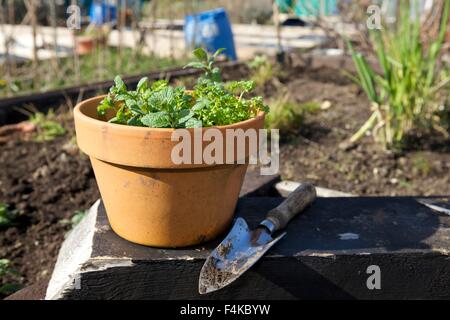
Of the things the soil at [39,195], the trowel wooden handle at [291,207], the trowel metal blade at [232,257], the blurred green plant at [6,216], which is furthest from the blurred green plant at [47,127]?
the trowel metal blade at [232,257]

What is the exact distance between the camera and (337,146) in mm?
3312

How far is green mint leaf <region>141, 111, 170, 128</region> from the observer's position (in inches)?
53.5

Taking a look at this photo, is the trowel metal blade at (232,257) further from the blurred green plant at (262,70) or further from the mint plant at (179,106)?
the blurred green plant at (262,70)

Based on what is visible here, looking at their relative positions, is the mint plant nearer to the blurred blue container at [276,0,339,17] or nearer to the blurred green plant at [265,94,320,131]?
the blurred green plant at [265,94,320,131]

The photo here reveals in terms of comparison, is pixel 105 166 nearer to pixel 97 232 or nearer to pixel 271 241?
pixel 97 232

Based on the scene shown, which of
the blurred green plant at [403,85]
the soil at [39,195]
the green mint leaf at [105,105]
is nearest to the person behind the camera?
the green mint leaf at [105,105]

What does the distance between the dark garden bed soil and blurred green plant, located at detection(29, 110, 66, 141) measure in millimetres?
55

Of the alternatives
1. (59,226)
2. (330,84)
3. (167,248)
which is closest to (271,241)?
(167,248)

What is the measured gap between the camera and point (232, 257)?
56.4 inches

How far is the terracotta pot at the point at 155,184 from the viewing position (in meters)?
1.35

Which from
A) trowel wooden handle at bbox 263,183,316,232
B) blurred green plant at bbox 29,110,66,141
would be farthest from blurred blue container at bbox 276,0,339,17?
trowel wooden handle at bbox 263,183,316,232

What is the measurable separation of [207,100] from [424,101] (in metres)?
2.12

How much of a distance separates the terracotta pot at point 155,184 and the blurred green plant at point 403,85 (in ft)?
5.64

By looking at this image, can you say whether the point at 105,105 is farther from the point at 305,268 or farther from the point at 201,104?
the point at 305,268
